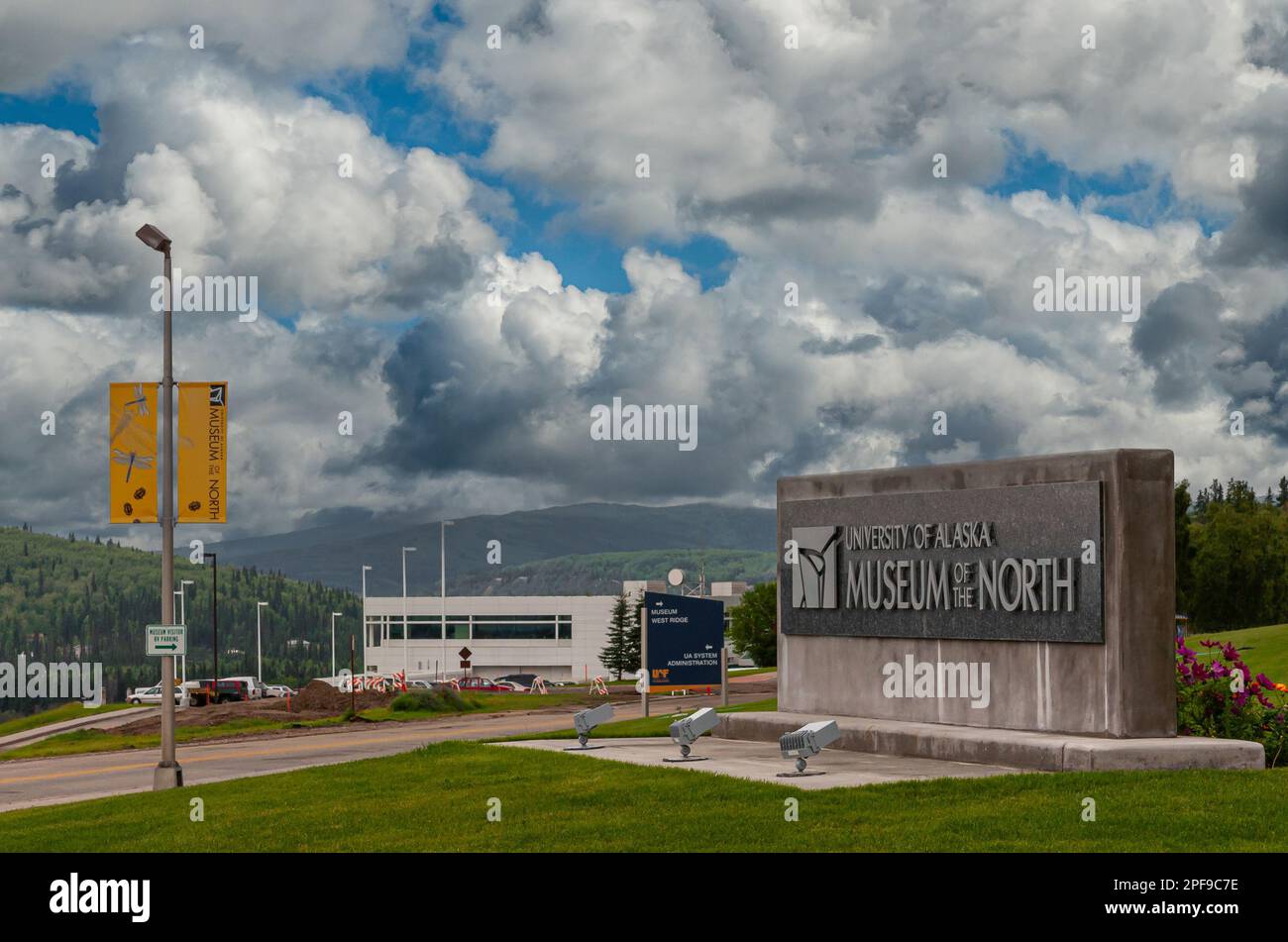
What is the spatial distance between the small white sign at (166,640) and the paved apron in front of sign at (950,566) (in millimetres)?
9095

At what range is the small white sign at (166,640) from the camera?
2194cm

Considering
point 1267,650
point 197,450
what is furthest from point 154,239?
point 1267,650

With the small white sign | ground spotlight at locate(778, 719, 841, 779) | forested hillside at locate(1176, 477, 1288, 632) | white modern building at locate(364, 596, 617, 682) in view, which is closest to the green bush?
the small white sign

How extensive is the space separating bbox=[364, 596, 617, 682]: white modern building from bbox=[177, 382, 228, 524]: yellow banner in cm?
10969

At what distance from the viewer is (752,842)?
1206cm

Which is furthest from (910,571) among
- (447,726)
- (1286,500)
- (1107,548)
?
(1286,500)

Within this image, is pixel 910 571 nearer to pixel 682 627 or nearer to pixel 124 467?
pixel 124 467

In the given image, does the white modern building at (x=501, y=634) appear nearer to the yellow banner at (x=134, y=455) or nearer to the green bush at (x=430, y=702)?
the green bush at (x=430, y=702)

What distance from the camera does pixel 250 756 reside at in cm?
3275

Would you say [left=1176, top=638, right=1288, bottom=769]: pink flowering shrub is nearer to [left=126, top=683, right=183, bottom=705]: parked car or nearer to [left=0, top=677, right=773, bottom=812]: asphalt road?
[left=0, top=677, right=773, bottom=812]: asphalt road

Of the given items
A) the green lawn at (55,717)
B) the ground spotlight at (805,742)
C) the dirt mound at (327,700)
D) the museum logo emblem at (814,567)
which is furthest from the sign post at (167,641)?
the green lawn at (55,717)

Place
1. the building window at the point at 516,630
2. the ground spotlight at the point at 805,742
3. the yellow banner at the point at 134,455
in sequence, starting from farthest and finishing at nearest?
1. the building window at the point at 516,630
2. the yellow banner at the point at 134,455
3. the ground spotlight at the point at 805,742
